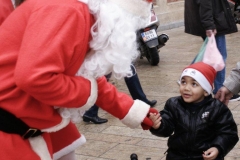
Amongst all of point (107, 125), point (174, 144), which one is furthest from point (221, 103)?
point (107, 125)

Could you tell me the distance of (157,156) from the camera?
14.7 ft

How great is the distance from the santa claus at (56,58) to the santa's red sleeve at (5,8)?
395 mm

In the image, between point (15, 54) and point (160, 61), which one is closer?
point (15, 54)

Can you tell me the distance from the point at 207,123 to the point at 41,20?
1.45 metres

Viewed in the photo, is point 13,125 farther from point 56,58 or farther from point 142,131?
point 142,131

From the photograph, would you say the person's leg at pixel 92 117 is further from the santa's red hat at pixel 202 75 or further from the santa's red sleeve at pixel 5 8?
the santa's red sleeve at pixel 5 8

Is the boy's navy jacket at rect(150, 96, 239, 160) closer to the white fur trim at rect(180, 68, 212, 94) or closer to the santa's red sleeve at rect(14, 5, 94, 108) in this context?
the white fur trim at rect(180, 68, 212, 94)

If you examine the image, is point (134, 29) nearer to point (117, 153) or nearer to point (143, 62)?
point (117, 153)

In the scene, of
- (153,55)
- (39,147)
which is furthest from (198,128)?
(153,55)

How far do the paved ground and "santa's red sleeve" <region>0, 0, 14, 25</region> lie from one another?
2.12 m

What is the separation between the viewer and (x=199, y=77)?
329 cm

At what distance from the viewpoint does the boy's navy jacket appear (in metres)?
3.15

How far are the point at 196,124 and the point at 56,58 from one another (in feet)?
4.32

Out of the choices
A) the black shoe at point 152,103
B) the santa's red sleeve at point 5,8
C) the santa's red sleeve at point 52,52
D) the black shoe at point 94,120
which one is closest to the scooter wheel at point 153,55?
the black shoe at point 152,103
